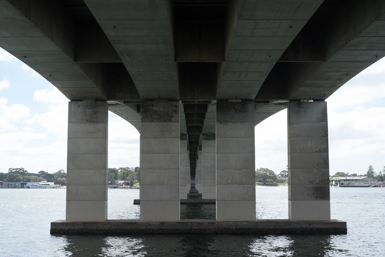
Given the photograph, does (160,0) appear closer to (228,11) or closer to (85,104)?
(228,11)

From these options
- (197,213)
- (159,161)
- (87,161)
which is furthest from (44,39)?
(197,213)

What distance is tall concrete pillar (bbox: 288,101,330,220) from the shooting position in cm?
2788

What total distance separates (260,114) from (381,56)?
20.9 m

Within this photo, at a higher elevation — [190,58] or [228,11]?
[228,11]

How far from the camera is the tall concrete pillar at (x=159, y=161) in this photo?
27.4 m

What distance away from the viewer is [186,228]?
26.2m

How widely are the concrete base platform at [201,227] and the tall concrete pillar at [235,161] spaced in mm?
1085

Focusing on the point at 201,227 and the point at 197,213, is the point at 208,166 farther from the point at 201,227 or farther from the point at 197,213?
the point at 201,227

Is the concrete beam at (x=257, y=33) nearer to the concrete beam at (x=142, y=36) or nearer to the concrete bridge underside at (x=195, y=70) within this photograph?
the concrete bridge underside at (x=195, y=70)

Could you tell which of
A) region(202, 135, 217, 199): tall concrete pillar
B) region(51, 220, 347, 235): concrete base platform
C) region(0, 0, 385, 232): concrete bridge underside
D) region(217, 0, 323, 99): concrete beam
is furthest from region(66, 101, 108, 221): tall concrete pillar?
region(202, 135, 217, 199): tall concrete pillar

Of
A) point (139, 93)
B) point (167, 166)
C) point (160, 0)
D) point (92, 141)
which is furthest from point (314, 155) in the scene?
point (160, 0)

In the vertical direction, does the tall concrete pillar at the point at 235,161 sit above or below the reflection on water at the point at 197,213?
above

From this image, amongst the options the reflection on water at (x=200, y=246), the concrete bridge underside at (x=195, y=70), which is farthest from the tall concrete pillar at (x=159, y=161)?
the reflection on water at (x=200, y=246)

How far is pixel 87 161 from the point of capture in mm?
28016
